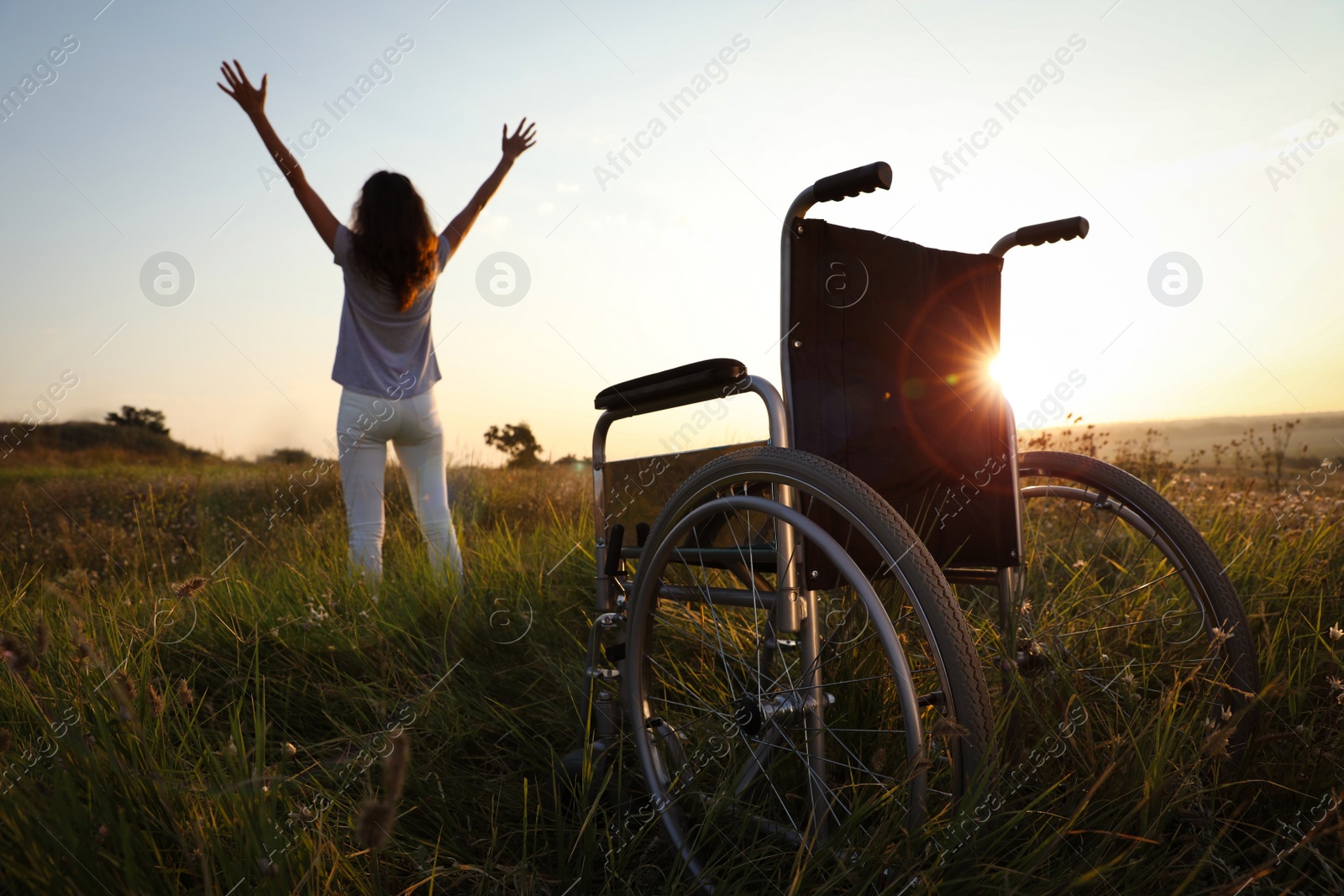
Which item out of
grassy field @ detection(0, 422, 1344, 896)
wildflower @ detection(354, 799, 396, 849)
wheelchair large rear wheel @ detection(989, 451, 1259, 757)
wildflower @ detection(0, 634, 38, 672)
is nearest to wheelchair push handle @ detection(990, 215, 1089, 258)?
wheelchair large rear wheel @ detection(989, 451, 1259, 757)

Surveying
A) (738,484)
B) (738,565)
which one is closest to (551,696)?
(738,565)

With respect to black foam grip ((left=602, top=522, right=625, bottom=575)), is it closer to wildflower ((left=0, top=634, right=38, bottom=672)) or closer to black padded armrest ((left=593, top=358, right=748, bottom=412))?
black padded armrest ((left=593, top=358, right=748, bottom=412))

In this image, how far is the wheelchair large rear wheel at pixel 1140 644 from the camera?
4.95 feet

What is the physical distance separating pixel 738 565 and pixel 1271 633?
1817 millimetres

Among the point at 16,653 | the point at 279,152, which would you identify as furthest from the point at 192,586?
the point at 279,152

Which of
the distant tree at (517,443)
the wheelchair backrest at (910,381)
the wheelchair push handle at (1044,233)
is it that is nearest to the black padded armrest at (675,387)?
the wheelchair backrest at (910,381)

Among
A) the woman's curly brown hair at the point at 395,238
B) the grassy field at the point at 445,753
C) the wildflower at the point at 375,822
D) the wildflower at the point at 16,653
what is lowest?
the grassy field at the point at 445,753

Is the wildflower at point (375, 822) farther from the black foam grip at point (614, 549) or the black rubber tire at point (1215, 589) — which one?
the black rubber tire at point (1215, 589)

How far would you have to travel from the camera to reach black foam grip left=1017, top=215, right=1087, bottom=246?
5.62ft

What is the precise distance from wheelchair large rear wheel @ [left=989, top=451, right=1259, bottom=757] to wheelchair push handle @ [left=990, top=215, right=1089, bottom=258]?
Result: 1.60 ft

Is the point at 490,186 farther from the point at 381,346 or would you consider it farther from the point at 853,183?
the point at 853,183

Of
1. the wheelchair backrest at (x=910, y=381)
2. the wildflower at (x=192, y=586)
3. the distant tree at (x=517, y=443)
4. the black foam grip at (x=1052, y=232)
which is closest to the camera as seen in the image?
the wildflower at (x=192, y=586)

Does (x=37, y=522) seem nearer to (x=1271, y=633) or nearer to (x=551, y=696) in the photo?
(x=551, y=696)

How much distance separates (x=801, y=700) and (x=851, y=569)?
0.26m
